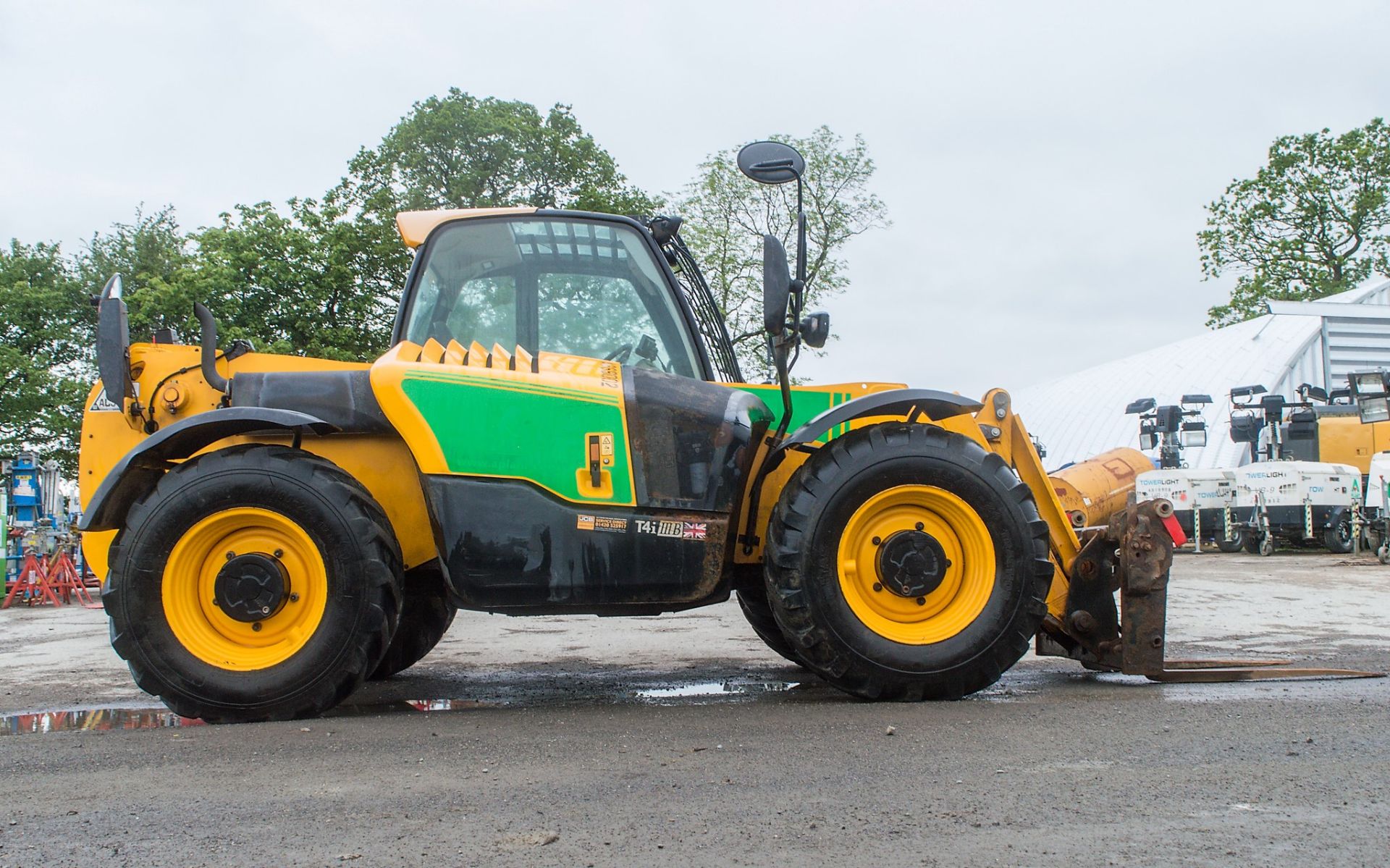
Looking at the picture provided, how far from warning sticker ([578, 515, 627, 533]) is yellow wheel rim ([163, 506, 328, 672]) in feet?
3.32

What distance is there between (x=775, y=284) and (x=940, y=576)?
1.41 metres

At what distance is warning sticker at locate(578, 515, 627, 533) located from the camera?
458 centimetres

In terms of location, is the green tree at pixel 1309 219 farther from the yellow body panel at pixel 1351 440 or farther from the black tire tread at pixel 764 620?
the black tire tread at pixel 764 620

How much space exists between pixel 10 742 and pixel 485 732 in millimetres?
1761

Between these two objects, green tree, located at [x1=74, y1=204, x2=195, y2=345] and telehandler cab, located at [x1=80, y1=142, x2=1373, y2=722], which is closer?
telehandler cab, located at [x1=80, y1=142, x2=1373, y2=722]

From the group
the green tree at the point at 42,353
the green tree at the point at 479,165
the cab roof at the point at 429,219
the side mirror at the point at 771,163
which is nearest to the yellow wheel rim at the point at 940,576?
the side mirror at the point at 771,163

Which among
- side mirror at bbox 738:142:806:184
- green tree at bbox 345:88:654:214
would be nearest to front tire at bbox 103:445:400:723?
side mirror at bbox 738:142:806:184

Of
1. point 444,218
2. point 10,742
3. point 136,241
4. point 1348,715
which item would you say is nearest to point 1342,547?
point 1348,715

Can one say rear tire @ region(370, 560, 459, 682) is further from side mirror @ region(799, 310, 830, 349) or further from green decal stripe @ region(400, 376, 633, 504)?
side mirror @ region(799, 310, 830, 349)

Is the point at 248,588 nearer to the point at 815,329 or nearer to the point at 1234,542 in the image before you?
the point at 815,329

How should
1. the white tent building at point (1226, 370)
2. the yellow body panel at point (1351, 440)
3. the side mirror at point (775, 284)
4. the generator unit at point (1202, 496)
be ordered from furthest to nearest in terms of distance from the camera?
the white tent building at point (1226, 370), the yellow body panel at point (1351, 440), the generator unit at point (1202, 496), the side mirror at point (775, 284)

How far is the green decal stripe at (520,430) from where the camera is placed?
455 centimetres

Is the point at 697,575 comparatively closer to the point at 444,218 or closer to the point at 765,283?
the point at 765,283

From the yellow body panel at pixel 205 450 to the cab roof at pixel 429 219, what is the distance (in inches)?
31.7
